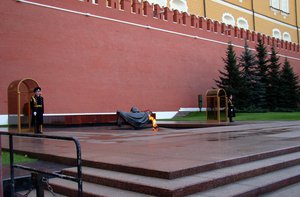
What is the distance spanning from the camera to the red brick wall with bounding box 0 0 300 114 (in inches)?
617

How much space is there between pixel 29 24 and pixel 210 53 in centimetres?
1318

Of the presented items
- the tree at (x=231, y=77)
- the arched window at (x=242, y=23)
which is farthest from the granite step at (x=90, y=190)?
the arched window at (x=242, y=23)

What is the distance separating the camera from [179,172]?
14.7ft

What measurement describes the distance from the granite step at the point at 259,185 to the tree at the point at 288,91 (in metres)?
22.2

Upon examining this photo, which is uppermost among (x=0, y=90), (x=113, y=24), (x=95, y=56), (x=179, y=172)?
(x=113, y=24)

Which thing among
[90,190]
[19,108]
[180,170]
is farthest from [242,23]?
[90,190]

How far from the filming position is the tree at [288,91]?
26641 millimetres

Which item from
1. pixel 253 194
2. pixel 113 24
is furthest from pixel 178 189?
pixel 113 24

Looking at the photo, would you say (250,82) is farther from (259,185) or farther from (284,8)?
(259,185)

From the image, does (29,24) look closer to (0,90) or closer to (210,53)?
(0,90)

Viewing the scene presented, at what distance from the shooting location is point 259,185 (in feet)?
15.1

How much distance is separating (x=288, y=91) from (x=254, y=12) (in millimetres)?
10816

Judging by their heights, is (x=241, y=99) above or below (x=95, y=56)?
below

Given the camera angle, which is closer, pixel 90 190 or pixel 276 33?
pixel 90 190
